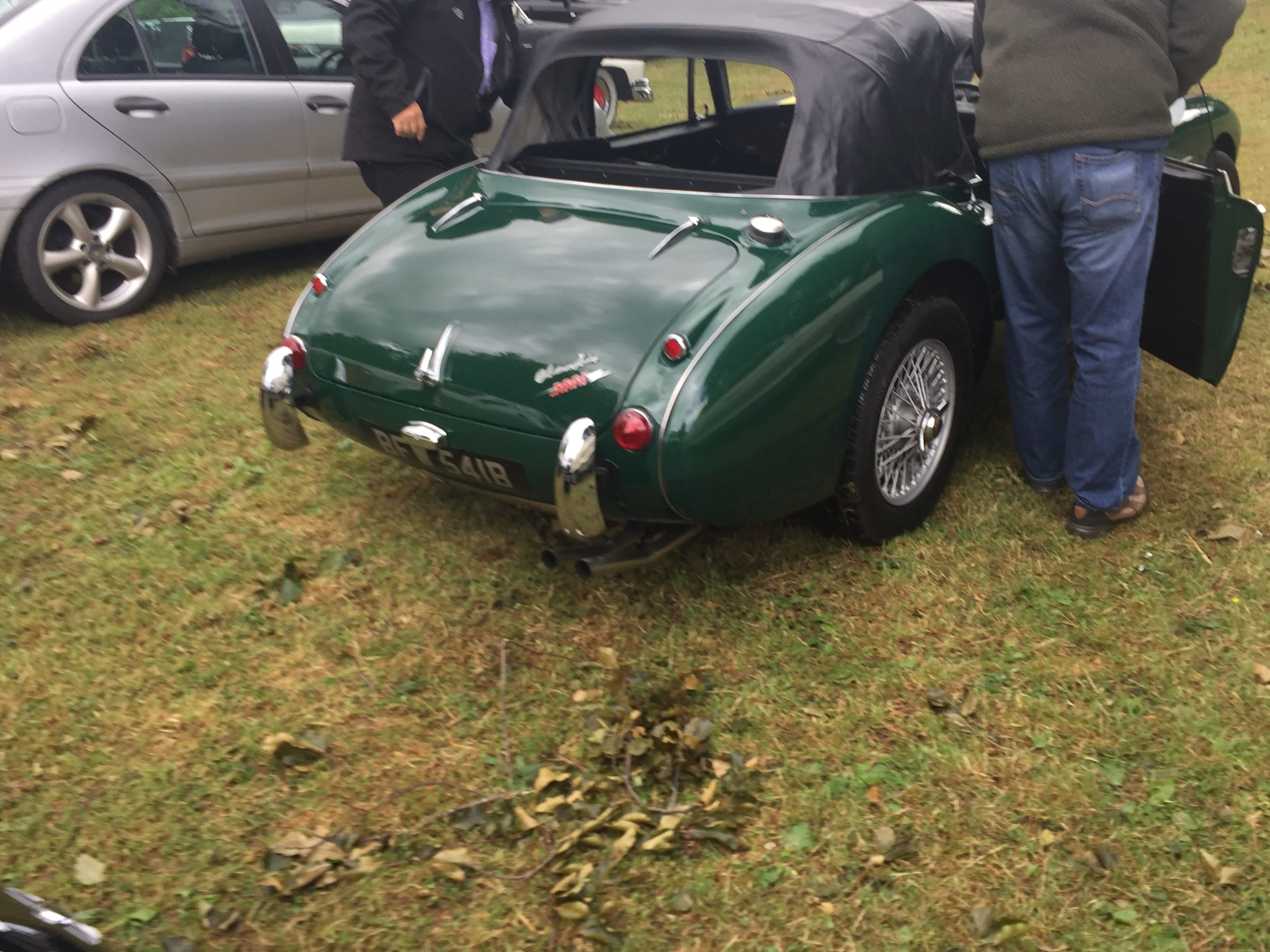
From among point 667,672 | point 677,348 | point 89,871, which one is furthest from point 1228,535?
point 89,871

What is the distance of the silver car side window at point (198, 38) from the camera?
5.59 m

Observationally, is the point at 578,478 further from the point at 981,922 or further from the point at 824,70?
the point at 824,70

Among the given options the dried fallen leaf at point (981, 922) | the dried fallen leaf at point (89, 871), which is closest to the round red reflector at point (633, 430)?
the dried fallen leaf at point (981, 922)

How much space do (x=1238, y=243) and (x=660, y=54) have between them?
6.36ft

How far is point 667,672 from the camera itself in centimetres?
323

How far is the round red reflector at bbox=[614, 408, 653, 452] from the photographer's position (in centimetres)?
286

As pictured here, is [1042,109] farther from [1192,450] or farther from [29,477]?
[29,477]

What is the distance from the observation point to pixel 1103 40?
323 cm

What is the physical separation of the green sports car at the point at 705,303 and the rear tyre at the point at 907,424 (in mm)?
11

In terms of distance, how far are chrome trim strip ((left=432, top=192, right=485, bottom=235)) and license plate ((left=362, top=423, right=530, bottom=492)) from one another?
72 cm

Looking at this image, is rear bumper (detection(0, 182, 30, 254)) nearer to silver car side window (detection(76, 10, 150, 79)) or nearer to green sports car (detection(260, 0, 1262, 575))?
silver car side window (detection(76, 10, 150, 79))

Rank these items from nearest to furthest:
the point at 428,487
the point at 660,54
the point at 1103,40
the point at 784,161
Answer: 1. the point at 1103,40
2. the point at 784,161
3. the point at 660,54
4. the point at 428,487

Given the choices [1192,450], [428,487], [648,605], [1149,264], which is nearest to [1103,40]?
[1149,264]

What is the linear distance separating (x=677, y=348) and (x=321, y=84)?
4.04m
